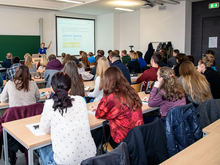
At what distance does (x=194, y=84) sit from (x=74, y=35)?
9.69m

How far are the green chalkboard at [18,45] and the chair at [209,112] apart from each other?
9198 mm

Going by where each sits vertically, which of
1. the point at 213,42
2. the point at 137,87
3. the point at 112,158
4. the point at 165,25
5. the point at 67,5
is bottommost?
the point at 112,158

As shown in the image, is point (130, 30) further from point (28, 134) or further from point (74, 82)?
point (28, 134)

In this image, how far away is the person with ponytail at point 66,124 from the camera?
170 centimetres

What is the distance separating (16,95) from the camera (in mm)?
2867

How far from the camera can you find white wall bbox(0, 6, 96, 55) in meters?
9.50

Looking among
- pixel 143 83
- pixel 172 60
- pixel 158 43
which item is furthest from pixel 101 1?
pixel 143 83

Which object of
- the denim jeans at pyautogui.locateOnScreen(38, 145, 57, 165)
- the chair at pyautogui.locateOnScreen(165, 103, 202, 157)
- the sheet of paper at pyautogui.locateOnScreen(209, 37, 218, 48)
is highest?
the sheet of paper at pyautogui.locateOnScreen(209, 37, 218, 48)

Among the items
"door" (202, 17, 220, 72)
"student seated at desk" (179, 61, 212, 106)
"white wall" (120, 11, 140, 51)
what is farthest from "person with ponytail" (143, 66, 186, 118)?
"white wall" (120, 11, 140, 51)

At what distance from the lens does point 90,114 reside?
2.54 metres

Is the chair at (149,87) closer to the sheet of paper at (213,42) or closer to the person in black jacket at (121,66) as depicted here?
the person in black jacket at (121,66)

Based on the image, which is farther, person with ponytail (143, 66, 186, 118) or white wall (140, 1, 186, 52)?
white wall (140, 1, 186, 52)

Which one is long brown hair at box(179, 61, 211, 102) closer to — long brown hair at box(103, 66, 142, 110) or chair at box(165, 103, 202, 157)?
chair at box(165, 103, 202, 157)

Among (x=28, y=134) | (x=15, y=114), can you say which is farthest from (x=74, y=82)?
(x=28, y=134)
